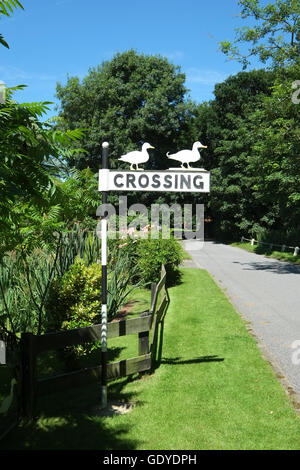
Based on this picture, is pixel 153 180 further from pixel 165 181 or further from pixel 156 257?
pixel 156 257

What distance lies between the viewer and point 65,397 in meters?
5.34

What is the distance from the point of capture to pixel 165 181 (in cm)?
484

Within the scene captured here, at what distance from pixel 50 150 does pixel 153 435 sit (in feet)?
10.4

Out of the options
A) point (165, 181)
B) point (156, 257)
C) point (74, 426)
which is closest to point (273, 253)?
point (156, 257)

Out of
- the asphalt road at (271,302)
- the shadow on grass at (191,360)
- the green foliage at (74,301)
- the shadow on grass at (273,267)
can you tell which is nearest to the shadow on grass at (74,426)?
the green foliage at (74,301)

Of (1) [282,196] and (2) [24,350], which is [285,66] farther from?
(2) [24,350]

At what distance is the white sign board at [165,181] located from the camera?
482 cm

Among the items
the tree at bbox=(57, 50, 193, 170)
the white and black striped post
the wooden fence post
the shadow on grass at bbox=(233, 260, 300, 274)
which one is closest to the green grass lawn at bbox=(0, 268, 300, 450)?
the wooden fence post

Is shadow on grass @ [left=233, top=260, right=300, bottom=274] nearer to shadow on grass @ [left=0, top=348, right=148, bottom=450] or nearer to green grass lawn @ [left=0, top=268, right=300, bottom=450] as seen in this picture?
green grass lawn @ [left=0, top=268, right=300, bottom=450]

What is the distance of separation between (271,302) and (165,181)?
325 inches

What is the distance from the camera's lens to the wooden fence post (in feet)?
14.8

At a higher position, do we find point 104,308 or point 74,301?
point 104,308

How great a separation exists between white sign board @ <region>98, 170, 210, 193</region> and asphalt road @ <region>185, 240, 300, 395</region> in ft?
10.8

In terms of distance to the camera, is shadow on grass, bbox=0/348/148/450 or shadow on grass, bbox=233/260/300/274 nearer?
shadow on grass, bbox=0/348/148/450
